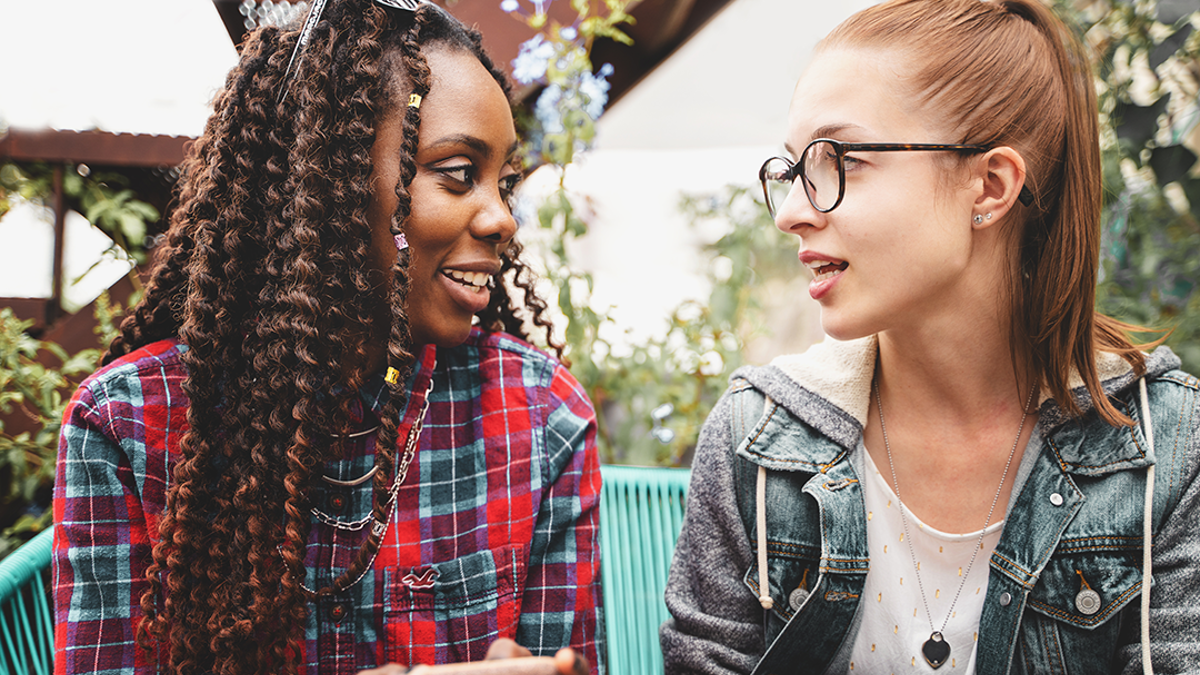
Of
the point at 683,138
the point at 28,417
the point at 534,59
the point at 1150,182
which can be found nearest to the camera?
the point at 28,417

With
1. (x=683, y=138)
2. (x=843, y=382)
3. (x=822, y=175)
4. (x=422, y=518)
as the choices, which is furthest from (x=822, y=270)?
(x=683, y=138)

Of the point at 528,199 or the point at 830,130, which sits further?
the point at 528,199

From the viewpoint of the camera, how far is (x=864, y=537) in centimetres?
128

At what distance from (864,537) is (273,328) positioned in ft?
A: 3.27

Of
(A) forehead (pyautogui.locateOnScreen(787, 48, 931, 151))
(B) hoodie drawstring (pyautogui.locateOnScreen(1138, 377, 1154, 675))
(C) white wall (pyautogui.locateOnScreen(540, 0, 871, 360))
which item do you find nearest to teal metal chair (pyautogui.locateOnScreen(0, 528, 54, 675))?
(A) forehead (pyautogui.locateOnScreen(787, 48, 931, 151))

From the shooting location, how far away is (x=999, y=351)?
4.32 feet

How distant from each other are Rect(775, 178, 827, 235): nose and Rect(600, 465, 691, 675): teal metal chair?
62 centimetres

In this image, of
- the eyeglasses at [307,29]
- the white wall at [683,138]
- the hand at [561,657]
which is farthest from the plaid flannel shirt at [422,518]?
the white wall at [683,138]

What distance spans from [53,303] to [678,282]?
1.92m

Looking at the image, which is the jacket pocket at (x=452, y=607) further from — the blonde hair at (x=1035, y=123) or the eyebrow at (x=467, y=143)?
the blonde hair at (x=1035, y=123)

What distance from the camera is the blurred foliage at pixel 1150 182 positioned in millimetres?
1906

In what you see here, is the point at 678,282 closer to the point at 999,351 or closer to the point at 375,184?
the point at 999,351

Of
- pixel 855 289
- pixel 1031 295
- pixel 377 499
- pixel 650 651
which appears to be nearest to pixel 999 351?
pixel 1031 295

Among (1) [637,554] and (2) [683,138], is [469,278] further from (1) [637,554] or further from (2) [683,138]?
(2) [683,138]
